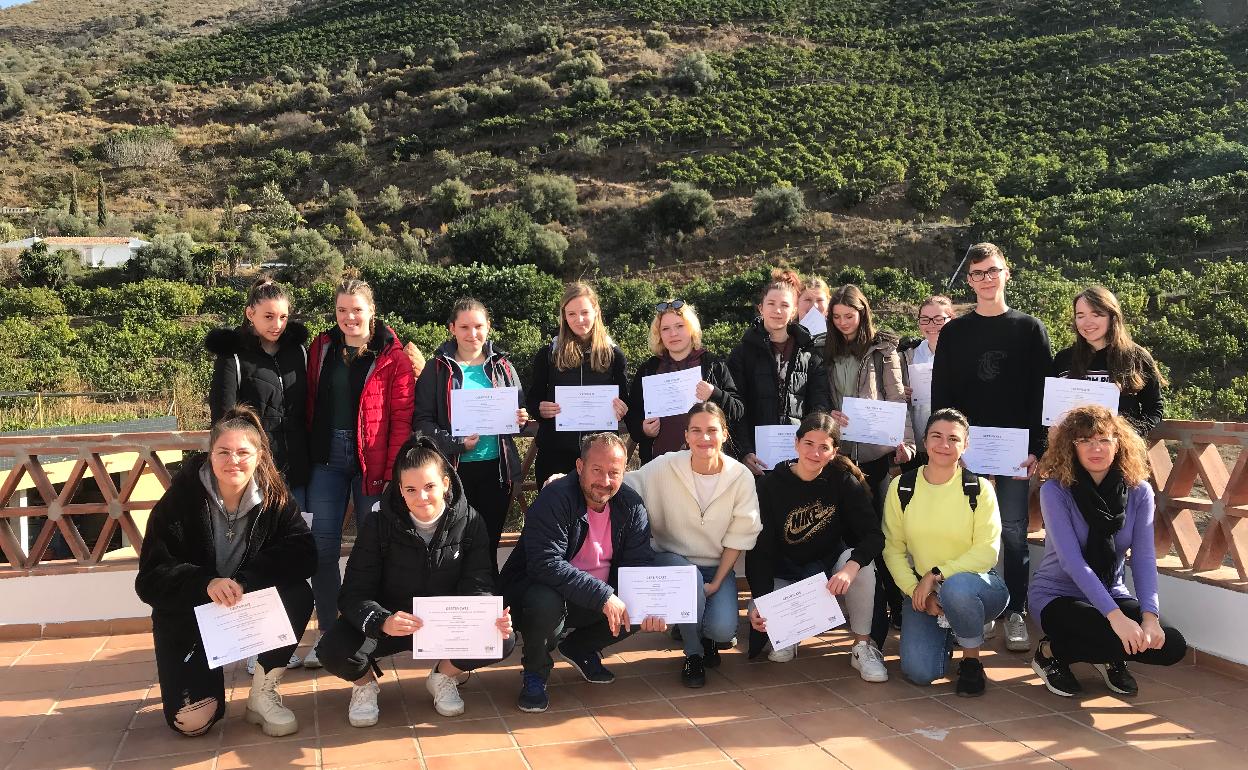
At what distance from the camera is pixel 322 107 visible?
161 ft

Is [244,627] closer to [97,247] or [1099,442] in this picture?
[1099,442]

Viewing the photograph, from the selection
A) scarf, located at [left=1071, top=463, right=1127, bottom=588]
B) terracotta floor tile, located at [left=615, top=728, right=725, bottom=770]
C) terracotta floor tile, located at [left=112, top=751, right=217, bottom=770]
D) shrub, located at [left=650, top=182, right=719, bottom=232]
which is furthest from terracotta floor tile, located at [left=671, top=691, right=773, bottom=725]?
shrub, located at [left=650, top=182, right=719, bottom=232]

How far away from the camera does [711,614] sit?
A: 407 cm

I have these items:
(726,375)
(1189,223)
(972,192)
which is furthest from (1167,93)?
(726,375)

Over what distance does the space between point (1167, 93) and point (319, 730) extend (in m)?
39.0

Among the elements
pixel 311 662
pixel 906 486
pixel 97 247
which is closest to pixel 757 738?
pixel 906 486

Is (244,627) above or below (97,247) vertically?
below

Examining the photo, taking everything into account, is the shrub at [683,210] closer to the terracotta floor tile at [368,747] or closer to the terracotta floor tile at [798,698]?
the terracotta floor tile at [798,698]

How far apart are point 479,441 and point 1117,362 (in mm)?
3066

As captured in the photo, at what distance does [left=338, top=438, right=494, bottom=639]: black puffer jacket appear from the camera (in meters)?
3.52

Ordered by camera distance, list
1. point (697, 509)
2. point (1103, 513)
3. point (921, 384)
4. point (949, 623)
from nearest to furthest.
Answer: point (1103, 513), point (949, 623), point (697, 509), point (921, 384)

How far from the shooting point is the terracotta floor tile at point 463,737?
130 inches

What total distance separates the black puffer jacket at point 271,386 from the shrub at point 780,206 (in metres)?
27.9

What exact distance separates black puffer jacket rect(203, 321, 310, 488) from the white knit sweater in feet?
5.20
